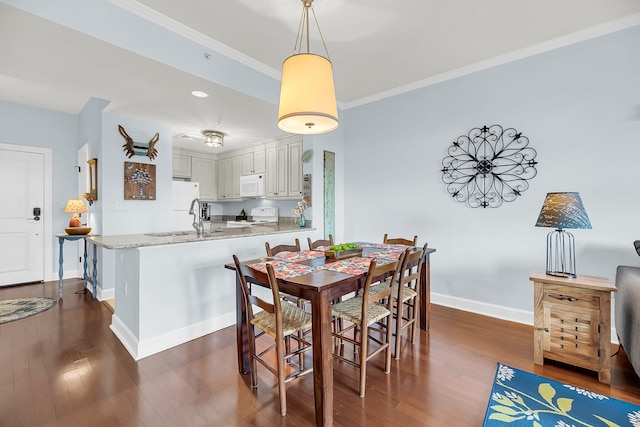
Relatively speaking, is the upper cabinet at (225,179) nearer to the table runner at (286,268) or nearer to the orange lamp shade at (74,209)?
the orange lamp shade at (74,209)

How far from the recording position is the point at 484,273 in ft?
10.3

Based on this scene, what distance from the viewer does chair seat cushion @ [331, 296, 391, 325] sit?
6.26ft

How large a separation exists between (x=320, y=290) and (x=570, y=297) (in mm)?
1883

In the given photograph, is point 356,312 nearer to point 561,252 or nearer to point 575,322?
point 575,322

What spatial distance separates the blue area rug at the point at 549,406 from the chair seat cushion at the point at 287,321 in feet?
3.70

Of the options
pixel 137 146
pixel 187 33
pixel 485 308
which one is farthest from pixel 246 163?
pixel 485 308

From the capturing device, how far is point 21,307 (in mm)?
3367

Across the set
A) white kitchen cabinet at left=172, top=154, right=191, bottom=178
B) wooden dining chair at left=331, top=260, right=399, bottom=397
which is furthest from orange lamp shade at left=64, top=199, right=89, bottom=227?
wooden dining chair at left=331, top=260, right=399, bottom=397

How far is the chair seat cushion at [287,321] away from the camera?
174 cm

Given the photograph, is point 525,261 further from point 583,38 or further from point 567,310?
point 583,38

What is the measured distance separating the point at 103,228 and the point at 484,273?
4.50 m

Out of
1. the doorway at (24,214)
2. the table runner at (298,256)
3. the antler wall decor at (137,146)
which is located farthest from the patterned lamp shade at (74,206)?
the table runner at (298,256)

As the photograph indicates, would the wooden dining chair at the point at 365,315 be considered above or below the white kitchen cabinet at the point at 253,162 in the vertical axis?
below

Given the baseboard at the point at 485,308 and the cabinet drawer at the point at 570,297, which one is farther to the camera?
the baseboard at the point at 485,308
